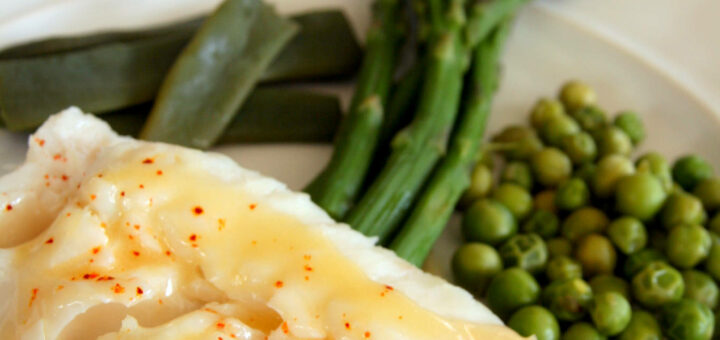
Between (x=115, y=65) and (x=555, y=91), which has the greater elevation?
(x=115, y=65)

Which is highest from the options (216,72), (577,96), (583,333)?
(216,72)

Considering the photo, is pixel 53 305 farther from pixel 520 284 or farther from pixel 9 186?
pixel 520 284

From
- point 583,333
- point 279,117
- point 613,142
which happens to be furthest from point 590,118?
point 279,117

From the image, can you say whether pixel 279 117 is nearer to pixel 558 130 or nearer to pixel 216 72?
pixel 216 72

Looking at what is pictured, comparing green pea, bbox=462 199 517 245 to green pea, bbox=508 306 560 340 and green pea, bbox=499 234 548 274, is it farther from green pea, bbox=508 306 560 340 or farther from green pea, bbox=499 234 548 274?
green pea, bbox=508 306 560 340

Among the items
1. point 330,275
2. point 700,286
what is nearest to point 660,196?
point 700,286

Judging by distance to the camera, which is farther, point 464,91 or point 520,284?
point 464,91

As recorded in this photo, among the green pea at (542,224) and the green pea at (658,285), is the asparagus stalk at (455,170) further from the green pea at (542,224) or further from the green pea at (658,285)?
the green pea at (658,285)
